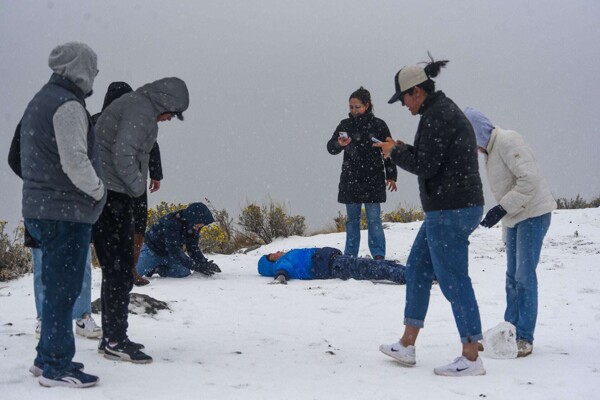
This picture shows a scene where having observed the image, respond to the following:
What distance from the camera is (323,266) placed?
7930 mm

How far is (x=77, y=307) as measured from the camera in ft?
15.9

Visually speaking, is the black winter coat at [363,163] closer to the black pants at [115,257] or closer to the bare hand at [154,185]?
the bare hand at [154,185]

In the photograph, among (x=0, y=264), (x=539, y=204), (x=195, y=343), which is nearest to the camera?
(x=539, y=204)

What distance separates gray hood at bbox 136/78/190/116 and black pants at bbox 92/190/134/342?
2.19 feet

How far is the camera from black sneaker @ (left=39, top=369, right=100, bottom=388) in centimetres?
344

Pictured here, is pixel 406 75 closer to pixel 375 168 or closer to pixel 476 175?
pixel 476 175

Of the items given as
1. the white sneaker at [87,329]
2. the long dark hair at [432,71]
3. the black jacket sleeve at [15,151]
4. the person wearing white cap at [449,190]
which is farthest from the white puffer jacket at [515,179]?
the black jacket sleeve at [15,151]

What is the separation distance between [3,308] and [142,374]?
2998 millimetres

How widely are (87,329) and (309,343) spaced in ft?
5.67

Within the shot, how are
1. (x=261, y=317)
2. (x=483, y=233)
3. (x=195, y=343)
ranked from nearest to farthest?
(x=195, y=343) → (x=261, y=317) → (x=483, y=233)

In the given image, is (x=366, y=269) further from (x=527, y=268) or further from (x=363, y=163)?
(x=527, y=268)

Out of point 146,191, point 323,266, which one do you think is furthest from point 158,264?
point 323,266

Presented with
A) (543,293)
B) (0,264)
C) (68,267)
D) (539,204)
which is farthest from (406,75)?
(0,264)

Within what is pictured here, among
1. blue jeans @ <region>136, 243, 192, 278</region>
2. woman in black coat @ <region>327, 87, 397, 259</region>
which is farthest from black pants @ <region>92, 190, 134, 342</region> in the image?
woman in black coat @ <region>327, 87, 397, 259</region>
